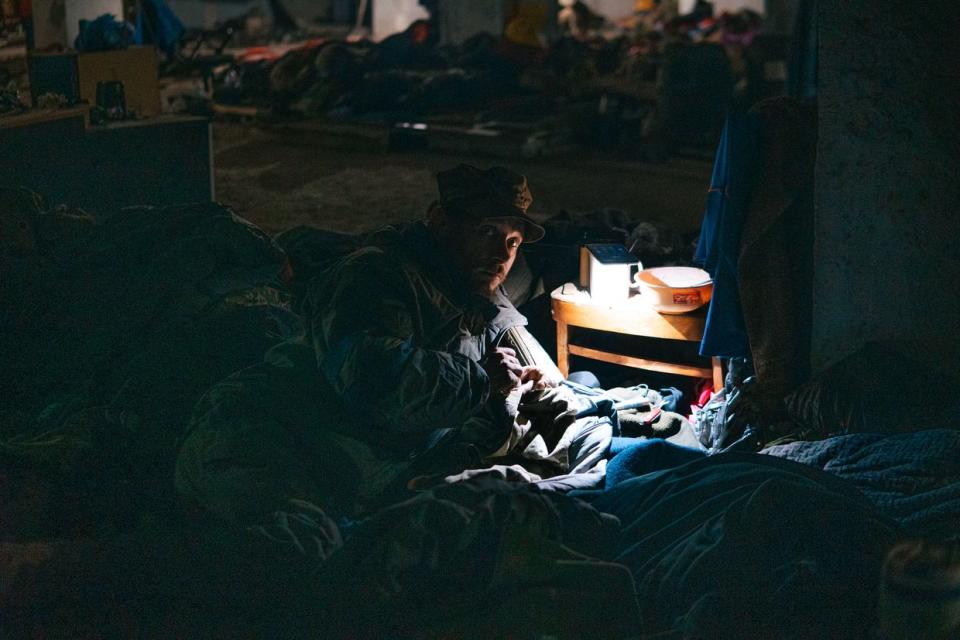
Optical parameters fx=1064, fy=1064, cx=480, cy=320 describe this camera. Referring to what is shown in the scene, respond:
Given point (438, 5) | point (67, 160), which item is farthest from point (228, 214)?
point (438, 5)

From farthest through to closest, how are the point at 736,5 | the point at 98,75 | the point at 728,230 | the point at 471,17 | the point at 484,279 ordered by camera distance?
1. the point at 736,5
2. the point at 471,17
3. the point at 98,75
4. the point at 728,230
5. the point at 484,279

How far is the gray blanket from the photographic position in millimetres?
3381

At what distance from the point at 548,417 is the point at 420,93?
1083 centimetres

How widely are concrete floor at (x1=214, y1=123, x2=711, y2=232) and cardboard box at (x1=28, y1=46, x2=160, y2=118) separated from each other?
185cm

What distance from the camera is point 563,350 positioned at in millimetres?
5188

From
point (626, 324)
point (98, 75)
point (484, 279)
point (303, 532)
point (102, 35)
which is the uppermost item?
point (102, 35)

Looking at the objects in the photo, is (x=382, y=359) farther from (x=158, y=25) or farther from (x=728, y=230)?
(x=158, y=25)

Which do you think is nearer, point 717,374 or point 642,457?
point 642,457

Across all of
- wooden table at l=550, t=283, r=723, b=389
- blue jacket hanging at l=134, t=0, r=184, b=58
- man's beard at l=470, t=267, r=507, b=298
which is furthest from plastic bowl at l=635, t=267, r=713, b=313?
blue jacket hanging at l=134, t=0, r=184, b=58

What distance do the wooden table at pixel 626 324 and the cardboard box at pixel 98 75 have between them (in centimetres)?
307

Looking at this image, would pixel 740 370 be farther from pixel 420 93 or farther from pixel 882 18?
pixel 420 93

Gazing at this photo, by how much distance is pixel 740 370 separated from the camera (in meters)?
4.79

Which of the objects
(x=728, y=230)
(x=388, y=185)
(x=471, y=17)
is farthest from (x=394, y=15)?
(x=728, y=230)

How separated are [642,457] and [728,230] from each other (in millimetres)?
1119
